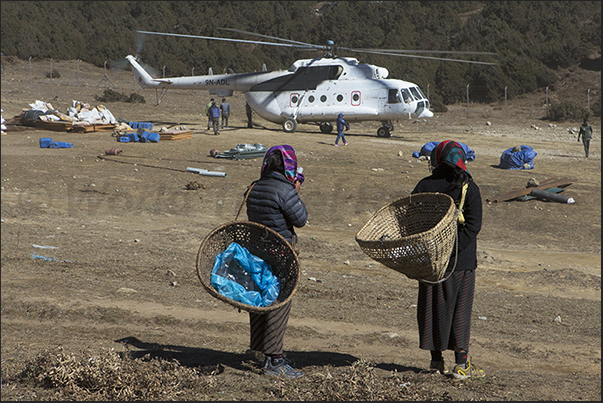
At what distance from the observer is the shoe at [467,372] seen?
4.68 metres

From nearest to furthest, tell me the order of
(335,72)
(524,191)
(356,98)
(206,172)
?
(524,191), (206,172), (356,98), (335,72)

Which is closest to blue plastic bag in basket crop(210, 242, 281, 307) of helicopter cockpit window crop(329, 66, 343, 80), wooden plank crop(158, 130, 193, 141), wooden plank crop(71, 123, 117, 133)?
wooden plank crop(158, 130, 193, 141)

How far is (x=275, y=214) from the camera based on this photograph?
15.4 feet

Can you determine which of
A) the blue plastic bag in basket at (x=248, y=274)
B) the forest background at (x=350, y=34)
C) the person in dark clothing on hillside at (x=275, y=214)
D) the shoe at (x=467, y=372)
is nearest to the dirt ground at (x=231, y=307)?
the shoe at (x=467, y=372)

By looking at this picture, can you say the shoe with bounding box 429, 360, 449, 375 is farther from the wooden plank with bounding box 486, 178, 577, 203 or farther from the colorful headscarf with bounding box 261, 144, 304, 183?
the wooden plank with bounding box 486, 178, 577, 203

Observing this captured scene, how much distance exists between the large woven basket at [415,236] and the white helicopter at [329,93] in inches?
770

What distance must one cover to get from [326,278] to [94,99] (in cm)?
2948

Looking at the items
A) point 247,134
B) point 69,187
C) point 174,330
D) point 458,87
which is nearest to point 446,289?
point 174,330

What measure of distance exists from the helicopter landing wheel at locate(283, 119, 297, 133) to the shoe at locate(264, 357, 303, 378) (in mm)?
21585

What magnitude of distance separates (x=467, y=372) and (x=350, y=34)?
50.7 metres

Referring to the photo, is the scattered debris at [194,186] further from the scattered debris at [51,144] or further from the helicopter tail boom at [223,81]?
the helicopter tail boom at [223,81]

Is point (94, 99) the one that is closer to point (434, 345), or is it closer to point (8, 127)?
point (8, 127)

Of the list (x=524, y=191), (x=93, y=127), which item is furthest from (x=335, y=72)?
(x=524, y=191)

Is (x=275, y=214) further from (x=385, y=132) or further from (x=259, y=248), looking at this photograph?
(x=385, y=132)
